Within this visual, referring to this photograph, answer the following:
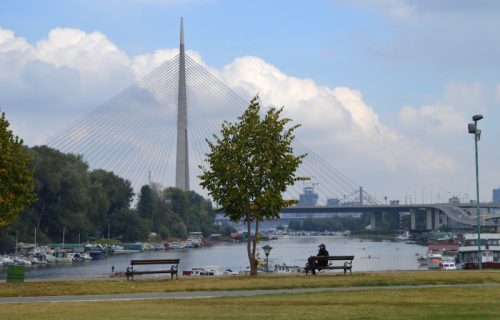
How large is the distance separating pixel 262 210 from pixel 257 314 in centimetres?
1840

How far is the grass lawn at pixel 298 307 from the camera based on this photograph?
21281 millimetres

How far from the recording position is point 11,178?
36.3 meters

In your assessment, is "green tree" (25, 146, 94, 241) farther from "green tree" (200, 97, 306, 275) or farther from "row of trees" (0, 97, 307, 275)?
"green tree" (200, 97, 306, 275)

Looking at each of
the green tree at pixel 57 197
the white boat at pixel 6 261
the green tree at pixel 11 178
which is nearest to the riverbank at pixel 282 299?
the green tree at pixel 11 178

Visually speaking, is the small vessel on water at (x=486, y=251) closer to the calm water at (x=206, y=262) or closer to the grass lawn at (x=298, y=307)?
the calm water at (x=206, y=262)

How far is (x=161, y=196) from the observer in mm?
162375

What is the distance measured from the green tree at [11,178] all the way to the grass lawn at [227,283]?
15.6ft

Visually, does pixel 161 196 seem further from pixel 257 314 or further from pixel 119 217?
pixel 257 314

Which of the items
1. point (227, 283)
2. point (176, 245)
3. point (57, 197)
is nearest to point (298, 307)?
point (227, 283)

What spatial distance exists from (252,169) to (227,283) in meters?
8.75

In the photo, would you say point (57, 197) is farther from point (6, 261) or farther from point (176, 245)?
point (176, 245)

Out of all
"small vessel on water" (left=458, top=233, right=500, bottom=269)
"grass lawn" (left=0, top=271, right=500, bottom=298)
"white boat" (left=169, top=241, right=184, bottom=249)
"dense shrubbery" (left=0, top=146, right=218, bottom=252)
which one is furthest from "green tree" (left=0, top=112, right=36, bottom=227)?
"white boat" (left=169, top=241, right=184, bottom=249)

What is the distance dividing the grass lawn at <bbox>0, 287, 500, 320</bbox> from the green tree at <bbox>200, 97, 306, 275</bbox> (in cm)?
1227

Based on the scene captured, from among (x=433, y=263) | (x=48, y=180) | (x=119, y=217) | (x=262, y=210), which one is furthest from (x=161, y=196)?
(x=262, y=210)
